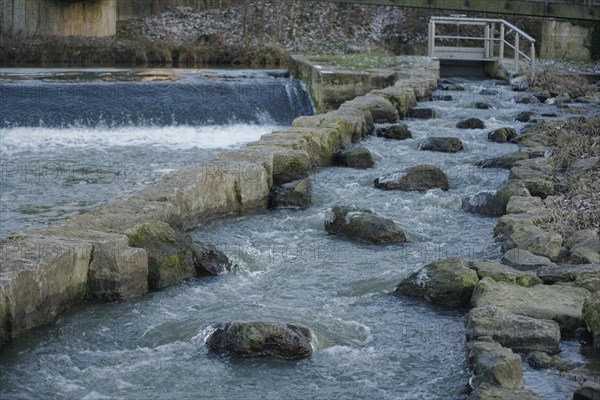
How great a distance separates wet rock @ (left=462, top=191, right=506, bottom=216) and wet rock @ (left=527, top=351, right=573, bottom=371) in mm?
3943

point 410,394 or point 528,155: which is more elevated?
point 528,155

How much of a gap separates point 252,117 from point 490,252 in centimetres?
987

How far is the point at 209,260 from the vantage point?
24.2ft

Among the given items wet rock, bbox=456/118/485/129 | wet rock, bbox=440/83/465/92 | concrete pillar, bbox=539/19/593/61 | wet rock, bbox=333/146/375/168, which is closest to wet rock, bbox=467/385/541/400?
wet rock, bbox=333/146/375/168

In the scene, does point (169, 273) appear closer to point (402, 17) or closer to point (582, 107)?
point (582, 107)

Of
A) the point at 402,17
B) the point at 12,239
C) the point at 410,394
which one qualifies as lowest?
the point at 410,394

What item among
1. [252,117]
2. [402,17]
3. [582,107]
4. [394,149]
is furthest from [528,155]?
[402,17]

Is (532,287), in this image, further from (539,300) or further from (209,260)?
(209,260)

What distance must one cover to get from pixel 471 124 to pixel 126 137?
5.43m

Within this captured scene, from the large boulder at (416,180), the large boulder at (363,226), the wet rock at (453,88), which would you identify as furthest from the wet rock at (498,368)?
the wet rock at (453,88)

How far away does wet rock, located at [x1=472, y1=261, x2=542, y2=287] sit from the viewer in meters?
6.66

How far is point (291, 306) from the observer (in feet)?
21.6

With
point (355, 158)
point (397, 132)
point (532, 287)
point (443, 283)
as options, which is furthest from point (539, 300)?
point (397, 132)

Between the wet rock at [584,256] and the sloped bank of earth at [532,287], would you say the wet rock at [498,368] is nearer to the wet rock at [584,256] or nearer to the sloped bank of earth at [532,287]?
the sloped bank of earth at [532,287]
